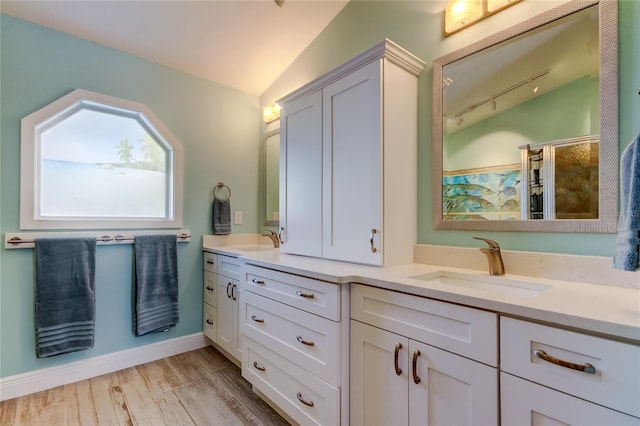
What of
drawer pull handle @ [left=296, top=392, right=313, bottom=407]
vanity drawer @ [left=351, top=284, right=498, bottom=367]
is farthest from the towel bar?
vanity drawer @ [left=351, top=284, right=498, bottom=367]

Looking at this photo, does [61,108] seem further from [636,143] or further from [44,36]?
[636,143]

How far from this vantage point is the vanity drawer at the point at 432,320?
93cm

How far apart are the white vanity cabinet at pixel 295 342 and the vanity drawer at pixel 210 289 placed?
2.21 ft

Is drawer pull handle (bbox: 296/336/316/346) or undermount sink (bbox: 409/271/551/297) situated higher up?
undermount sink (bbox: 409/271/551/297)

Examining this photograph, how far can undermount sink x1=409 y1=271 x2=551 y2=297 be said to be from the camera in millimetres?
1210

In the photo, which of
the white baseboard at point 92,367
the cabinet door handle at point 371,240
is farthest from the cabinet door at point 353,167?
the white baseboard at point 92,367

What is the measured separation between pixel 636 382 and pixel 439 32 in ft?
5.57

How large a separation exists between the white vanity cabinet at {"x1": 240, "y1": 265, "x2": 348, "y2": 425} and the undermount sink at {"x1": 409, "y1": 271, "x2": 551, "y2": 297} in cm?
46

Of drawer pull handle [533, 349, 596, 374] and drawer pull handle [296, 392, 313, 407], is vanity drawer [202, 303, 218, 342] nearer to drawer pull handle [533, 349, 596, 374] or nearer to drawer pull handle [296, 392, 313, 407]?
drawer pull handle [296, 392, 313, 407]

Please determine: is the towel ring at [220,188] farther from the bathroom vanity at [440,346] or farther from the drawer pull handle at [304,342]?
the drawer pull handle at [304,342]

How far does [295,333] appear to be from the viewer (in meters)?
1.53

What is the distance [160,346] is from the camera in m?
2.43

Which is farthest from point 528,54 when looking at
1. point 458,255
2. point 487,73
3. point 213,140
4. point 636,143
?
point 213,140

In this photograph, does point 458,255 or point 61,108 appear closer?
Answer: point 458,255
